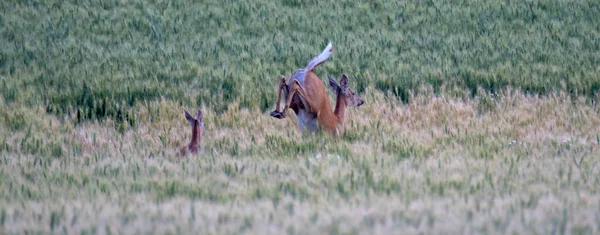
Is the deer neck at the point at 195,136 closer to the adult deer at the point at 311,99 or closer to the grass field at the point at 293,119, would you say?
the grass field at the point at 293,119

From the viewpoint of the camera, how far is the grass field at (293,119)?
209 inches

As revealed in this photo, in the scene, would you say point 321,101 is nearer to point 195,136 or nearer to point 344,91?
point 344,91

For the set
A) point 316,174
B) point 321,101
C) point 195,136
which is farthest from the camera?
point 321,101

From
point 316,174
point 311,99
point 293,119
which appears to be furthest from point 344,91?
point 316,174

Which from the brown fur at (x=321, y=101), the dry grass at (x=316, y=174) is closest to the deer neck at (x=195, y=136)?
the dry grass at (x=316, y=174)

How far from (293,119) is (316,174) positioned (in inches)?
146

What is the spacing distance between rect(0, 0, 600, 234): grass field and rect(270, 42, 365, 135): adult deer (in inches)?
9.9

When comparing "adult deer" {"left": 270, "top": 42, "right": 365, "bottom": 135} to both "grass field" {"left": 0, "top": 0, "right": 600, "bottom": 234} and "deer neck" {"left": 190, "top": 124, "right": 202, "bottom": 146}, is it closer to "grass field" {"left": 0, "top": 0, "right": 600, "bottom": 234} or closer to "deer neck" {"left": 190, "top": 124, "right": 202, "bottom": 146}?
"grass field" {"left": 0, "top": 0, "right": 600, "bottom": 234}

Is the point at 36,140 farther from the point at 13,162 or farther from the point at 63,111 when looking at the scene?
the point at 63,111

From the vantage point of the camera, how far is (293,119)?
10328 millimetres

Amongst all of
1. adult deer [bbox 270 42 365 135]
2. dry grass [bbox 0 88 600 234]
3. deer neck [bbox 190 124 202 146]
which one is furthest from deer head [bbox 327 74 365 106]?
deer neck [bbox 190 124 202 146]

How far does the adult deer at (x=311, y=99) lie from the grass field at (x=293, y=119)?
251 mm

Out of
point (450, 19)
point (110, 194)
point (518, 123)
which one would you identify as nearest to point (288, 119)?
point (518, 123)

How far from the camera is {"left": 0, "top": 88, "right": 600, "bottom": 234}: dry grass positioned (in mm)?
5012
